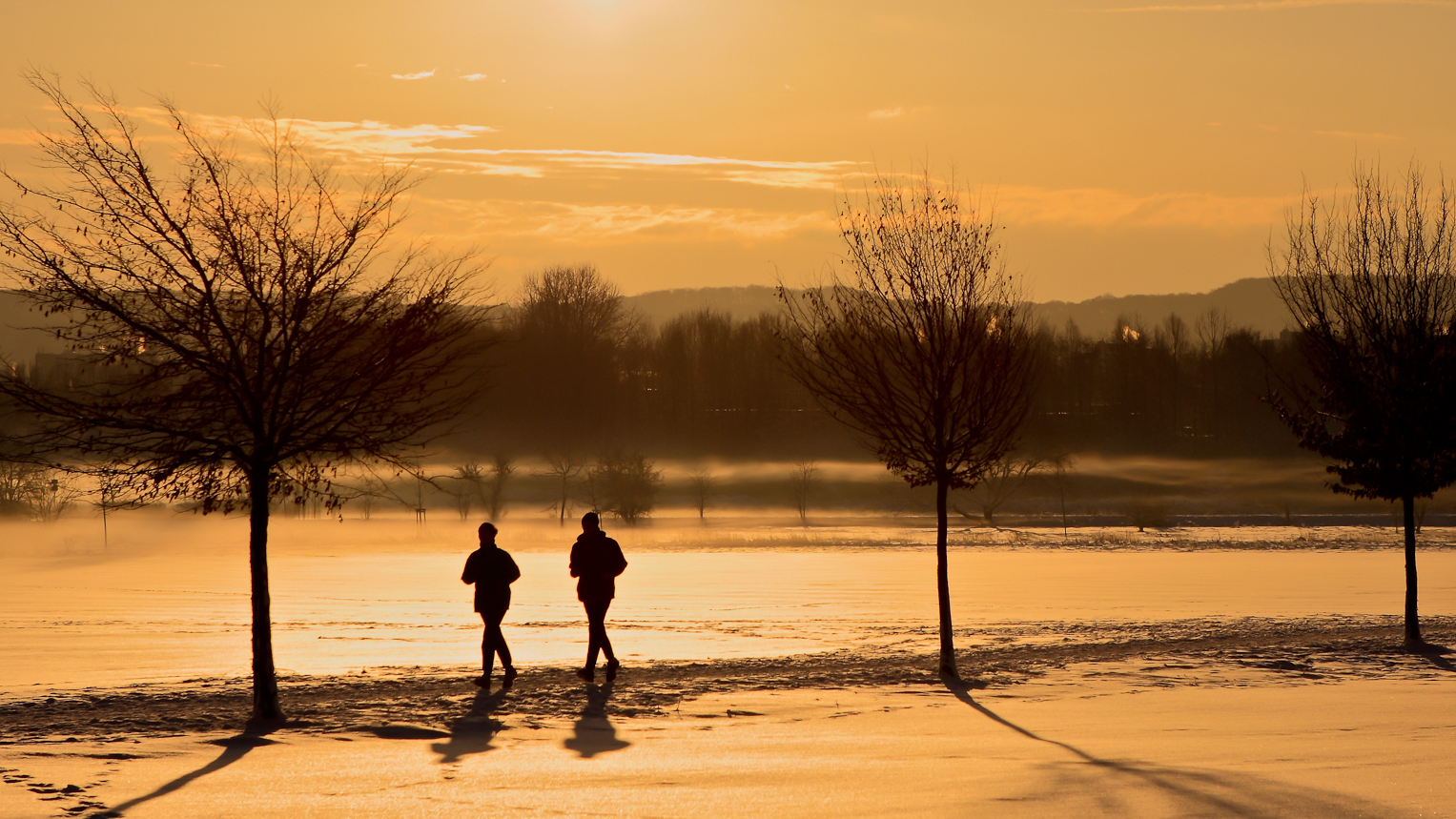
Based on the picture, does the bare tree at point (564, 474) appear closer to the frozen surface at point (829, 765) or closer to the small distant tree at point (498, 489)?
the small distant tree at point (498, 489)

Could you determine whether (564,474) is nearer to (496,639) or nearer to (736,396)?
(736,396)

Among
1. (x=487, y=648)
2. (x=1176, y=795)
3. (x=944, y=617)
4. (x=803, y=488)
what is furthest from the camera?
(x=803, y=488)

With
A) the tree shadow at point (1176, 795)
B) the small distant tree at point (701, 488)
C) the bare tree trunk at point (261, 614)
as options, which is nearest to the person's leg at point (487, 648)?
the bare tree trunk at point (261, 614)

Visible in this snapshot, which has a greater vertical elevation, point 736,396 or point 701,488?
point 736,396

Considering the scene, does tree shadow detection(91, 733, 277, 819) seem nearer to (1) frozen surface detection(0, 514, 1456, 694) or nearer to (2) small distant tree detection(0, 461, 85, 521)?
(1) frozen surface detection(0, 514, 1456, 694)

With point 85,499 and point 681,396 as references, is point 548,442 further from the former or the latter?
point 85,499

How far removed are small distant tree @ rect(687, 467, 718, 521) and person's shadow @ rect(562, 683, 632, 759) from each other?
57.3 m

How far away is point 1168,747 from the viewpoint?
9.98 m

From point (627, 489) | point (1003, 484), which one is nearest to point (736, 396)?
point (1003, 484)

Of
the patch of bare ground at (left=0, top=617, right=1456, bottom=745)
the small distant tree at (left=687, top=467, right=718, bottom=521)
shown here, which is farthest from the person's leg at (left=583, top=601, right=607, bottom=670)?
the small distant tree at (left=687, top=467, right=718, bottom=521)

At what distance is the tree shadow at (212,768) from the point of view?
8000mm

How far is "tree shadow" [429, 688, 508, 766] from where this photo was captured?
9.98 m

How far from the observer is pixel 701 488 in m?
77.6

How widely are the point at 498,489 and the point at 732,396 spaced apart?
5198 centimetres
